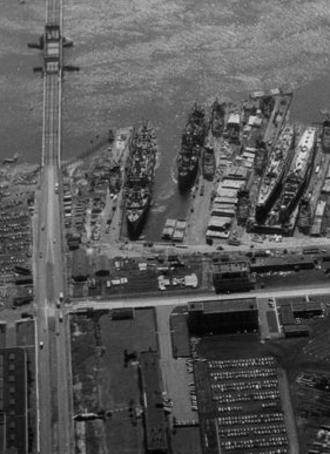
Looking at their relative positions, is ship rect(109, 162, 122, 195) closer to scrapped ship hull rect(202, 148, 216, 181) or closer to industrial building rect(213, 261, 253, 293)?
scrapped ship hull rect(202, 148, 216, 181)

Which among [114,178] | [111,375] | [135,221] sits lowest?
[111,375]

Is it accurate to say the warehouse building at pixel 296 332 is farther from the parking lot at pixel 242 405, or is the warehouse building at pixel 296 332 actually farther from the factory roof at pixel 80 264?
the factory roof at pixel 80 264

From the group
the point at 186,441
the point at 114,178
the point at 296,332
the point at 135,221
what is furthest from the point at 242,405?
the point at 114,178

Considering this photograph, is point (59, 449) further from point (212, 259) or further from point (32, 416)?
point (212, 259)

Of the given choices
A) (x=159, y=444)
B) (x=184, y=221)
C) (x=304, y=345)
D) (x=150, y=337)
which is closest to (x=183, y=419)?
(x=159, y=444)

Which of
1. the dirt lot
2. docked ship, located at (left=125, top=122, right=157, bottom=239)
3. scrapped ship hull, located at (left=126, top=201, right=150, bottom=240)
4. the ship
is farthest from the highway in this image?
docked ship, located at (left=125, top=122, right=157, bottom=239)

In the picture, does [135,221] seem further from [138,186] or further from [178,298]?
[178,298]

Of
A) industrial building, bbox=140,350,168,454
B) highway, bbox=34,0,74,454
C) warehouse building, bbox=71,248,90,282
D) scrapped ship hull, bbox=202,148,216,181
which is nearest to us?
industrial building, bbox=140,350,168,454
